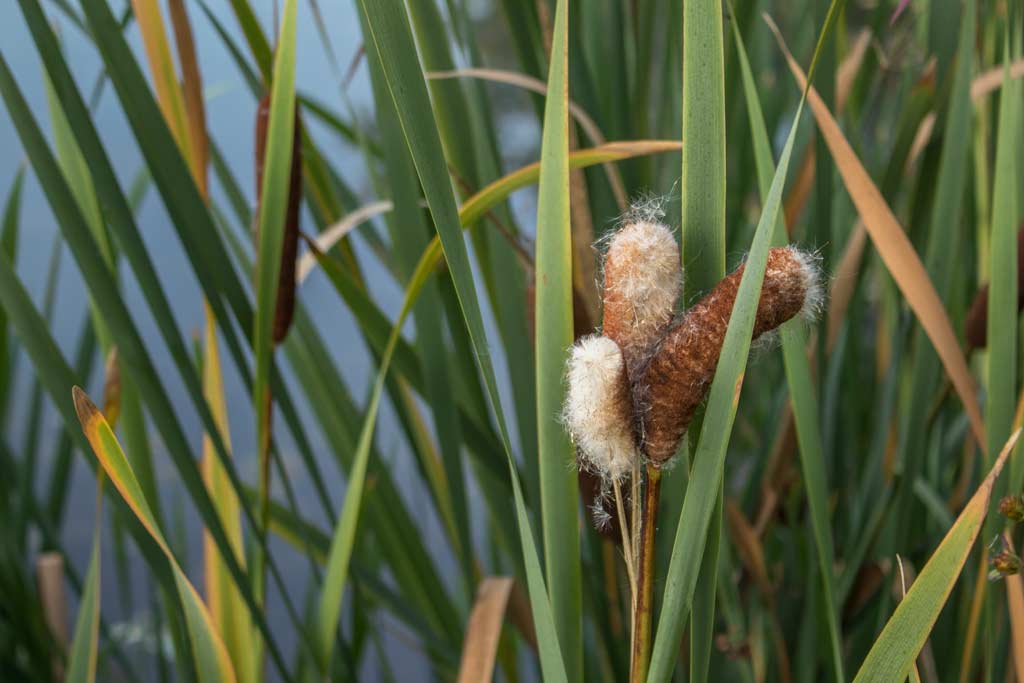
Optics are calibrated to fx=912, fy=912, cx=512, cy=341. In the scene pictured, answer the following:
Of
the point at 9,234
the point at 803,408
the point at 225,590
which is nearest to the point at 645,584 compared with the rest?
the point at 803,408

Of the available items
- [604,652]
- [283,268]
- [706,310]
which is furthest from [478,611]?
[706,310]

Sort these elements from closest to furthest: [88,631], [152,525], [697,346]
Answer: [697,346] → [152,525] → [88,631]

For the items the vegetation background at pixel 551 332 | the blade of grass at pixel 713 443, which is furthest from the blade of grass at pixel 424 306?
the blade of grass at pixel 713 443

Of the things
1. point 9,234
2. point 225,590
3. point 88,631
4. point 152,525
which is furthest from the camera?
point 9,234

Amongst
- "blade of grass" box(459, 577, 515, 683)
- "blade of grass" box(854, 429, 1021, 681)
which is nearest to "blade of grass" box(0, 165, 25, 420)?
"blade of grass" box(459, 577, 515, 683)

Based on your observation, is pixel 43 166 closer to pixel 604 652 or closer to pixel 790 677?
pixel 604 652

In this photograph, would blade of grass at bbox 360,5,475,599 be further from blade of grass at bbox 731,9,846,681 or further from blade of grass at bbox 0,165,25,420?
blade of grass at bbox 0,165,25,420

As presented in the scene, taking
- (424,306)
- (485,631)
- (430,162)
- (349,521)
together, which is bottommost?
(485,631)

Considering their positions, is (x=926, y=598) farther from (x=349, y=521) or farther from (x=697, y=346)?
(x=349, y=521)
